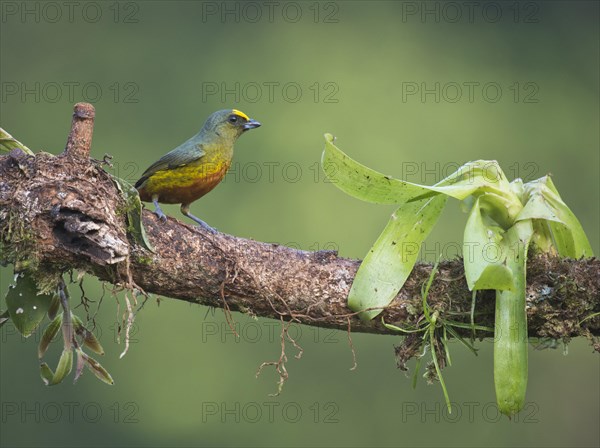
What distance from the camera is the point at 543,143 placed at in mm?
6082

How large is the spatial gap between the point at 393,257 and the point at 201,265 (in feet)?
1.53

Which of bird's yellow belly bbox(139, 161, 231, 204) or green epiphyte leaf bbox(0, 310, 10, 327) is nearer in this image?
green epiphyte leaf bbox(0, 310, 10, 327)

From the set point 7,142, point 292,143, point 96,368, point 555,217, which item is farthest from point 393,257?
point 292,143

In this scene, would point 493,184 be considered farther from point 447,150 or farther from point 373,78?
point 373,78

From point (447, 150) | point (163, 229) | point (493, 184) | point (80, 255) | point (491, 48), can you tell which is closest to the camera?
point (80, 255)

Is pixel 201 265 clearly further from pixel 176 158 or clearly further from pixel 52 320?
pixel 176 158

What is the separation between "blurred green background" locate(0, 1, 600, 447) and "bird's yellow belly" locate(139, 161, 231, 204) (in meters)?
2.00

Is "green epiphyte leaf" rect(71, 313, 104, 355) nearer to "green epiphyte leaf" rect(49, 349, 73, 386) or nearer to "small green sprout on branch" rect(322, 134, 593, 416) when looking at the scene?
"green epiphyte leaf" rect(49, 349, 73, 386)

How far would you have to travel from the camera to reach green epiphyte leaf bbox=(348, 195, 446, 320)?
2252 millimetres

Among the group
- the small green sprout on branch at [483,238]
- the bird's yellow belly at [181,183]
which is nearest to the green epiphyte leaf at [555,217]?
the small green sprout on branch at [483,238]

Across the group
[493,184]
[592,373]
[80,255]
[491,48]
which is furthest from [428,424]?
[80,255]

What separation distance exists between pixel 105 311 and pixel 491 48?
3.20 m

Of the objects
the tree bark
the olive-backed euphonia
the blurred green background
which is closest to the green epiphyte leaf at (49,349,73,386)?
the tree bark

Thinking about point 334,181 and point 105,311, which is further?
point 105,311
